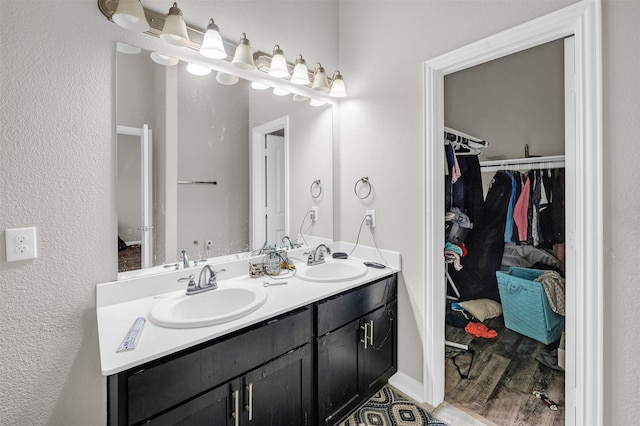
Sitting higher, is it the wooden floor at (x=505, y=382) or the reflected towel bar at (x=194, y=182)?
the reflected towel bar at (x=194, y=182)

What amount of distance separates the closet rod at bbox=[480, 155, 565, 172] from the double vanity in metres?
1.65

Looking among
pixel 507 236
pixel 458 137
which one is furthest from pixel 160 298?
pixel 507 236

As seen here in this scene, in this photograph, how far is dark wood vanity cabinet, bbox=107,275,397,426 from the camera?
0.96 metres

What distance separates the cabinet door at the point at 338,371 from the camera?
4.85 ft

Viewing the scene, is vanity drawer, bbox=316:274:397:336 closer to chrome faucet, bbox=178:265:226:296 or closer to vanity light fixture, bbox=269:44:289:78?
chrome faucet, bbox=178:265:226:296

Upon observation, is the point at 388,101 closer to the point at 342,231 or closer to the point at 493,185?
the point at 342,231

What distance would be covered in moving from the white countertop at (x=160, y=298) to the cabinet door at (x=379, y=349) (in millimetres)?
257

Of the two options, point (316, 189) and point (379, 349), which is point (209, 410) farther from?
point (316, 189)

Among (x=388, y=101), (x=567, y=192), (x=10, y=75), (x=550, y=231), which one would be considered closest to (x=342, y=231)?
(x=388, y=101)

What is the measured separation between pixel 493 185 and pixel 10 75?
3.25 meters

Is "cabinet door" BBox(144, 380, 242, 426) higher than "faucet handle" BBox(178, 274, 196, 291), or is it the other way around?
"faucet handle" BBox(178, 274, 196, 291)

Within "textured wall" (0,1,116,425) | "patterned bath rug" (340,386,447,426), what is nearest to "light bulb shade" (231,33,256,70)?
"textured wall" (0,1,116,425)

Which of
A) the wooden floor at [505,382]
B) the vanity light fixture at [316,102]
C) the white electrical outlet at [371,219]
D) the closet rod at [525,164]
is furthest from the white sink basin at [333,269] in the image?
the closet rod at [525,164]

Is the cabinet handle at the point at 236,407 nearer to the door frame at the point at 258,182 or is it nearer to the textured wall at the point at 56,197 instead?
the textured wall at the point at 56,197
